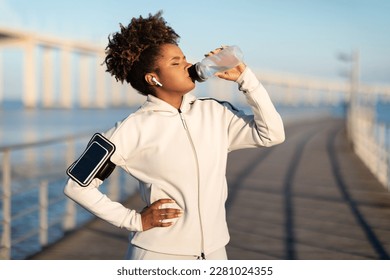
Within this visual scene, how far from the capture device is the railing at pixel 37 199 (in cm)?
460

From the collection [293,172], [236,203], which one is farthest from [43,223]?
[293,172]

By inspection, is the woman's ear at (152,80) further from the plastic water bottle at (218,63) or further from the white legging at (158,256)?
the white legging at (158,256)

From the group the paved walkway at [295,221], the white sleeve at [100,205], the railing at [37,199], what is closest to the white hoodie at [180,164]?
the white sleeve at [100,205]

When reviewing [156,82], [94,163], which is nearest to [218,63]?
[156,82]

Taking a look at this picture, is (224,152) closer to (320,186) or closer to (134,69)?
(134,69)

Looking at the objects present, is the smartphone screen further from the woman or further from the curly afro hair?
the curly afro hair

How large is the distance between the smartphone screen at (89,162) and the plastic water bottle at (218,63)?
0.29 meters

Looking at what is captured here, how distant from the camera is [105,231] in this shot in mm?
5488

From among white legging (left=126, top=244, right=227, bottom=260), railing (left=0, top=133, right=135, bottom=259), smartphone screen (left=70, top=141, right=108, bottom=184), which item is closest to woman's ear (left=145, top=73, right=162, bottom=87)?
smartphone screen (left=70, top=141, right=108, bottom=184)

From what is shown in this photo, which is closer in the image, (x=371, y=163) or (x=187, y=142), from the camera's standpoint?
(x=187, y=142)

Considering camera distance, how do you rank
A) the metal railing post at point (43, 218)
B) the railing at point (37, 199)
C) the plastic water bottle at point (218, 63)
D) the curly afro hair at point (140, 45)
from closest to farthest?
the plastic water bottle at point (218, 63), the curly afro hair at point (140, 45), the railing at point (37, 199), the metal railing post at point (43, 218)

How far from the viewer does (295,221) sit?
588 cm

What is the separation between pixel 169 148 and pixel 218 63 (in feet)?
0.77
